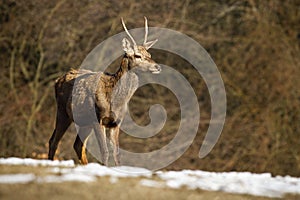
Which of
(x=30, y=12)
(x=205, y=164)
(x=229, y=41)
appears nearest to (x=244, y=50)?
(x=229, y=41)

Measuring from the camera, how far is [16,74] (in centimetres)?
1903

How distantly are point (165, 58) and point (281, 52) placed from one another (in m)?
3.69

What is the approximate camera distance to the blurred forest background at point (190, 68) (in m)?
19.0

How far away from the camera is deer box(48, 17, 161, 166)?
9.65 metres

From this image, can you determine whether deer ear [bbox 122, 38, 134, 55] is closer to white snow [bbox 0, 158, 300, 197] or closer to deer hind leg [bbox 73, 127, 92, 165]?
deer hind leg [bbox 73, 127, 92, 165]

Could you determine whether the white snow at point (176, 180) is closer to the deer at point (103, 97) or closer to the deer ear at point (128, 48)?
the deer at point (103, 97)

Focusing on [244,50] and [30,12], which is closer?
[30,12]

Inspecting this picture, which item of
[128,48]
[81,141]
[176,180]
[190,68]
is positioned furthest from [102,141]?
[190,68]

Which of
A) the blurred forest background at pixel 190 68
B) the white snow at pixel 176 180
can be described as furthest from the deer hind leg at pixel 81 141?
the blurred forest background at pixel 190 68

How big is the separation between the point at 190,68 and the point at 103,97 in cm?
1147

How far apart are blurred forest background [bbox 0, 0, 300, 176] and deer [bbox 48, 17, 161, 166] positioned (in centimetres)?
778

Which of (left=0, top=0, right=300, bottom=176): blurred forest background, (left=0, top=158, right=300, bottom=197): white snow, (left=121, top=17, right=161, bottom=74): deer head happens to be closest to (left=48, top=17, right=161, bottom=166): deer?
(left=121, top=17, right=161, bottom=74): deer head

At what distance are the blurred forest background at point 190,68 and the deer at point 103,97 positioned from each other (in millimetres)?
7778

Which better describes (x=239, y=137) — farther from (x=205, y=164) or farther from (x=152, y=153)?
(x=152, y=153)
